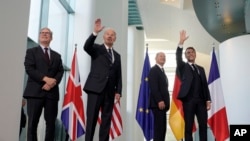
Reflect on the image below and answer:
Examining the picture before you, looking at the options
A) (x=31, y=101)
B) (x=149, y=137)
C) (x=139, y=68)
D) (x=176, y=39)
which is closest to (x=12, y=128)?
(x=31, y=101)

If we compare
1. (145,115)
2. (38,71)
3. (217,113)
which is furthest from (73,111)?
(217,113)

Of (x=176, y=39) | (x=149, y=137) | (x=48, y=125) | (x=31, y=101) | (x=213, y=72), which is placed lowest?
(x=149, y=137)

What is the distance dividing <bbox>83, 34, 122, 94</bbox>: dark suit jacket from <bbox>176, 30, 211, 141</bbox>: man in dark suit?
32.9 inches

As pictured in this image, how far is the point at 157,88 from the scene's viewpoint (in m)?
4.18

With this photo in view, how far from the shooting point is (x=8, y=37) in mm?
2840

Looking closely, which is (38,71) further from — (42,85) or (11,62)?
(11,62)

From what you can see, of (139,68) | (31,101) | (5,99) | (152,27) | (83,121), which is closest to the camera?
(5,99)

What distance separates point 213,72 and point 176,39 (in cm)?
508

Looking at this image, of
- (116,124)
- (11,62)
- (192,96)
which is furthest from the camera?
(116,124)

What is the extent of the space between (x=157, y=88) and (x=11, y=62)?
6.30 ft

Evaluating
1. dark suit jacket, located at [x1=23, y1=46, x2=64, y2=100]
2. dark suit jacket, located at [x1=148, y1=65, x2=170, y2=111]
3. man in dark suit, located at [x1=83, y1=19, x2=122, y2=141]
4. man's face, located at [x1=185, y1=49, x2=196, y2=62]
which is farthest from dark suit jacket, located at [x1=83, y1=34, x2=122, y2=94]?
man's face, located at [x1=185, y1=49, x2=196, y2=62]

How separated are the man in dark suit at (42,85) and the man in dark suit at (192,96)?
59.2 inches

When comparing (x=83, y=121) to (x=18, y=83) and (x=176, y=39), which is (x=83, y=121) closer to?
(x=18, y=83)

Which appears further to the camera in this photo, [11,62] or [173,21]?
[173,21]
